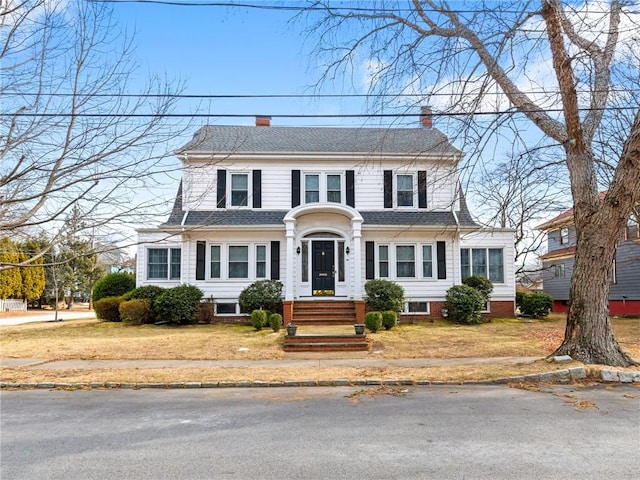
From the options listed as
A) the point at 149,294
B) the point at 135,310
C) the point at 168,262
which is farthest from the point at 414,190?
the point at 135,310

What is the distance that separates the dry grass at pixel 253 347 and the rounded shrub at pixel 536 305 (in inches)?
36.1

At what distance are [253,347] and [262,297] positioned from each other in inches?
178

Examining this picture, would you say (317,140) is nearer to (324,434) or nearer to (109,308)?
(109,308)

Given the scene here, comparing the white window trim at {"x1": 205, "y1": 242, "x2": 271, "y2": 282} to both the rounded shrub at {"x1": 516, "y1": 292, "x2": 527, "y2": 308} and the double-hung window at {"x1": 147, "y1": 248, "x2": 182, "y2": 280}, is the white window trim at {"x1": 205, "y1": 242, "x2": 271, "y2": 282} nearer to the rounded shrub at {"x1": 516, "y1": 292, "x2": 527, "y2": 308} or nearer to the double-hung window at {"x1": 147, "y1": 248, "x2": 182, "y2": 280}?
the double-hung window at {"x1": 147, "y1": 248, "x2": 182, "y2": 280}

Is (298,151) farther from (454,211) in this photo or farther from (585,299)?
(585,299)

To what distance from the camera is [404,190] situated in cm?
1983

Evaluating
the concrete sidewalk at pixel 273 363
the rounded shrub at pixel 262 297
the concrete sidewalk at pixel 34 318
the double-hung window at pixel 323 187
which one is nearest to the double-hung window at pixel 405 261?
the double-hung window at pixel 323 187

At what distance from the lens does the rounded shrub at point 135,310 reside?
17.4m

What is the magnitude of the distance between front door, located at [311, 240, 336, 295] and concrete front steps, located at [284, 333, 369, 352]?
17.5 feet

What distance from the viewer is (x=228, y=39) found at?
979cm

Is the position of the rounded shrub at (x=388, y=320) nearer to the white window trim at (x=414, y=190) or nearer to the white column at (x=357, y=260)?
the white column at (x=357, y=260)

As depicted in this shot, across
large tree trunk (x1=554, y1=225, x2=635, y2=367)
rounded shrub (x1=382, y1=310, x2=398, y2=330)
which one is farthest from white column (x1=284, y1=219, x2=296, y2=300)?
large tree trunk (x1=554, y1=225, x2=635, y2=367)

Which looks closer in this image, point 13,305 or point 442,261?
point 442,261

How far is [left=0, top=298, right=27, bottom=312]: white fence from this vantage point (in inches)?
1361
